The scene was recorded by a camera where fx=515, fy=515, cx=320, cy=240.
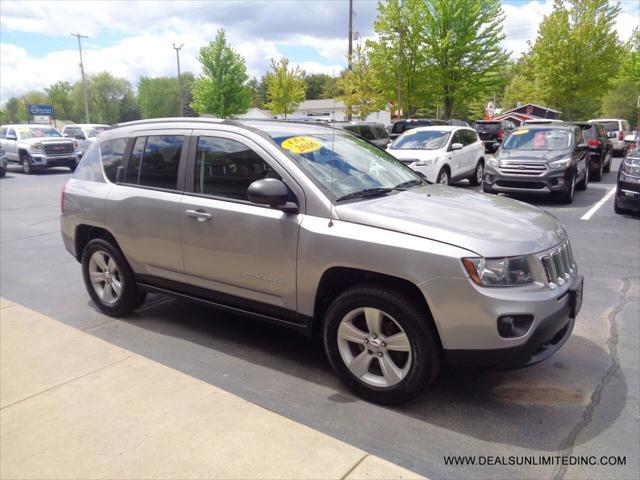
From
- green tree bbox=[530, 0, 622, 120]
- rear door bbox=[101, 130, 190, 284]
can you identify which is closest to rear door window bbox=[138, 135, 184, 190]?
rear door bbox=[101, 130, 190, 284]

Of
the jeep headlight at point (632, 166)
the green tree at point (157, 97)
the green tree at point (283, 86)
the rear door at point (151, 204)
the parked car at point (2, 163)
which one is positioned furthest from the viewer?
the green tree at point (157, 97)

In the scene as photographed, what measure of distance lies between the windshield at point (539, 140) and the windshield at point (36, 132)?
62.4 feet

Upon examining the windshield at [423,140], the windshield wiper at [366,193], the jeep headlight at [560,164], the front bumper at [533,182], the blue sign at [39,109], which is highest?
the blue sign at [39,109]

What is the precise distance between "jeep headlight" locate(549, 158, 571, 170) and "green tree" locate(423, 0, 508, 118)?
2131cm

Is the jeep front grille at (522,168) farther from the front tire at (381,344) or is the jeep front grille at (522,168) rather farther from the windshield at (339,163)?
the front tire at (381,344)

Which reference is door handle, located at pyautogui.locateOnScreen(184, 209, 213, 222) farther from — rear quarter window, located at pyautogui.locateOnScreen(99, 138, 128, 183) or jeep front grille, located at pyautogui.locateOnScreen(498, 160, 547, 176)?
jeep front grille, located at pyautogui.locateOnScreen(498, 160, 547, 176)

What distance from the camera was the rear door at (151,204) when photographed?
4.17 metres

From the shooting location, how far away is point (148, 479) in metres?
2.61

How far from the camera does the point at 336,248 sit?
322 centimetres

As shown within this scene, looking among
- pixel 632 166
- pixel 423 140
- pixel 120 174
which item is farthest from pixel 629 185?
pixel 120 174

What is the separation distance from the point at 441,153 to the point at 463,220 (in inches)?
356

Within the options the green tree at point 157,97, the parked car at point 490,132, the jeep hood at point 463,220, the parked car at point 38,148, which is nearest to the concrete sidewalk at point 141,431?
the jeep hood at point 463,220

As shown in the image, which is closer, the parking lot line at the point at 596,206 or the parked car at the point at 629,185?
the parked car at the point at 629,185

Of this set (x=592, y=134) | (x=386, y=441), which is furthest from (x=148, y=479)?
(x=592, y=134)
